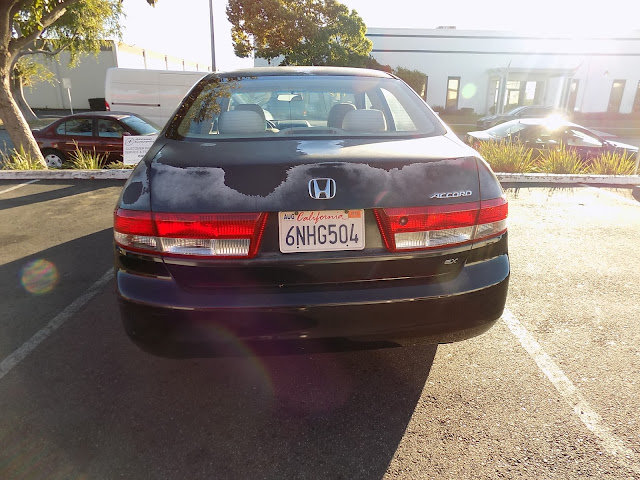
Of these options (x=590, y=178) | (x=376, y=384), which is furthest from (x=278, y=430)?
(x=590, y=178)

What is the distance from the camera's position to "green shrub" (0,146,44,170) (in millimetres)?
8664

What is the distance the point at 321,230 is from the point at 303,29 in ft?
→ 86.7

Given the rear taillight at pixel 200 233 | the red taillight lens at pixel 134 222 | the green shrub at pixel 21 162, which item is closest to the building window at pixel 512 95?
the green shrub at pixel 21 162

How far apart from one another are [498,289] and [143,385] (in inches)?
77.7

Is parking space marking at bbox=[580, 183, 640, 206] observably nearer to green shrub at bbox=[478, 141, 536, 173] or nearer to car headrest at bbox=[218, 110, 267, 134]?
green shrub at bbox=[478, 141, 536, 173]

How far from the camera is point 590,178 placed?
7.94 m

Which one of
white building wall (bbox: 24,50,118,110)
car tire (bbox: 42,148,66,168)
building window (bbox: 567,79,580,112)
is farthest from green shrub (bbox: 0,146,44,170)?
building window (bbox: 567,79,580,112)

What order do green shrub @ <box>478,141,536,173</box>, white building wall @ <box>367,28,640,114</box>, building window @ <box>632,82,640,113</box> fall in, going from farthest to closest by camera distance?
1. building window @ <box>632,82,640,113</box>
2. white building wall @ <box>367,28,640,114</box>
3. green shrub @ <box>478,141,536,173</box>

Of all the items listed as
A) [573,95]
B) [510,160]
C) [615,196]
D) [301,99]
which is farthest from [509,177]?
[573,95]

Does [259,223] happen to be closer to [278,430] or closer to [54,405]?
[278,430]

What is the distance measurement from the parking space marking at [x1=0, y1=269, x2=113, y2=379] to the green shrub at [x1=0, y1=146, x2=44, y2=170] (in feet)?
20.7

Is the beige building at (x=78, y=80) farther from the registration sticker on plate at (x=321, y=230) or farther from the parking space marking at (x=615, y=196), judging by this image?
the registration sticker on plate at (x=321, y=230)

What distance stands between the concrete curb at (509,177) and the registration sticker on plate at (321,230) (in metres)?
6.69

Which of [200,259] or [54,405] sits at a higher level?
[200,259]
